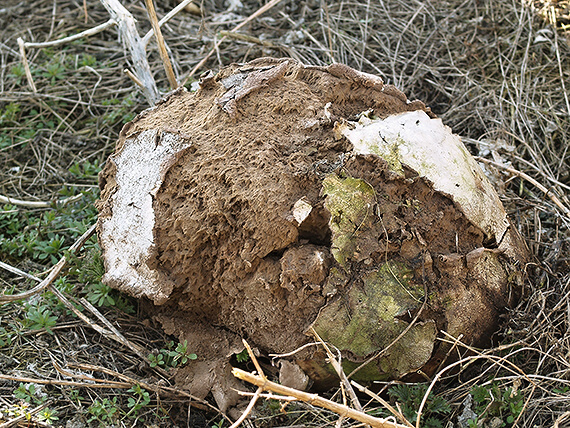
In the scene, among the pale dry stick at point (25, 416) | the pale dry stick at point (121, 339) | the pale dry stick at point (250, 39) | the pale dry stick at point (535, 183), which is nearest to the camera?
the pale dry stick at point (25, 416)

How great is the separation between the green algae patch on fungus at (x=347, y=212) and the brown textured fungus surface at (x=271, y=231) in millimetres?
34

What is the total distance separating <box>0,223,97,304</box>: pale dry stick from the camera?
248 cm

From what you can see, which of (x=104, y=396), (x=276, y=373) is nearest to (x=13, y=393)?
(x=104, y=396)

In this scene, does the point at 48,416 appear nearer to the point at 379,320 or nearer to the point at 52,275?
the point at 52,275

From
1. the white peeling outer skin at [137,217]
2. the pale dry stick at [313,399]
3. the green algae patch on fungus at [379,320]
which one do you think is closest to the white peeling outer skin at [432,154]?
the green algae patch on fungus at [379,320]

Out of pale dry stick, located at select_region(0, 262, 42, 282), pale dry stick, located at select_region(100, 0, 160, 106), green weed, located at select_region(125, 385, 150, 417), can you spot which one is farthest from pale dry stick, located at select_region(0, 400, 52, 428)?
pale dry stick, located at select_region(100, 0, 160, 106)

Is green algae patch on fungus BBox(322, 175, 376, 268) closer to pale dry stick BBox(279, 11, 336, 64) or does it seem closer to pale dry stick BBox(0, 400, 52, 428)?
pale dry stick BBox(0, 400, 52, 428)

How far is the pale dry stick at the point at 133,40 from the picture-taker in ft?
10.4

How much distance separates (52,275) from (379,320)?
4.94 feet

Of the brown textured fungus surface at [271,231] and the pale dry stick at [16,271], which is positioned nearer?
the brown textured fungus surface at [271,231]

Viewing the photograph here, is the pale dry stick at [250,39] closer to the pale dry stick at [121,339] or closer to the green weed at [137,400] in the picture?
the pale dry stick at [121,339]

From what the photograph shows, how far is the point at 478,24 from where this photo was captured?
4.11 meters

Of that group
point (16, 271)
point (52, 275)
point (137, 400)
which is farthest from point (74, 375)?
point (16, 271)

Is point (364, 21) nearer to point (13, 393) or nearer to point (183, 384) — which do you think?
point (183, 384)
